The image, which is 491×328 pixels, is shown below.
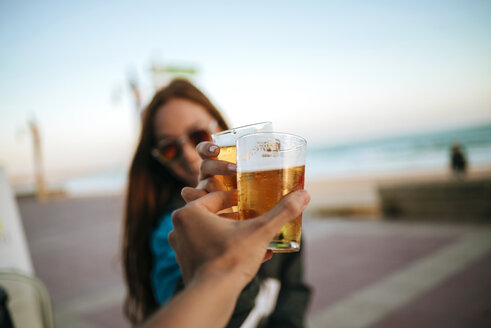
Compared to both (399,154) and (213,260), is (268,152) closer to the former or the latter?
(213,260)

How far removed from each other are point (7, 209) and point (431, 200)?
933 cm

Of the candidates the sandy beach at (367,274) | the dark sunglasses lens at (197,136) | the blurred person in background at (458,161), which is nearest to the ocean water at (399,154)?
the blurred person in background at (458,161)

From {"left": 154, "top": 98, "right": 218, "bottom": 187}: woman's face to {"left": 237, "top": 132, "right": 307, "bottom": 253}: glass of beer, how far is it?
1175 mm

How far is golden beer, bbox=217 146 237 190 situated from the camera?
93 centimetres

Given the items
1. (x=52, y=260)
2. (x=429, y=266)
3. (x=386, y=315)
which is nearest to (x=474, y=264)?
(x=429, y=266)

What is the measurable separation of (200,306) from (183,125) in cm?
160

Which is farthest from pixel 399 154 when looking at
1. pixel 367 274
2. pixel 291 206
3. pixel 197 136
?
pixel 291 206

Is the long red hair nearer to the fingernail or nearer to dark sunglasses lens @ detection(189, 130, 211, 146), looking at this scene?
dark sunglasses lens @ detection(189, 130, 211, 146)

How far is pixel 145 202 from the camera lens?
2.20 meters

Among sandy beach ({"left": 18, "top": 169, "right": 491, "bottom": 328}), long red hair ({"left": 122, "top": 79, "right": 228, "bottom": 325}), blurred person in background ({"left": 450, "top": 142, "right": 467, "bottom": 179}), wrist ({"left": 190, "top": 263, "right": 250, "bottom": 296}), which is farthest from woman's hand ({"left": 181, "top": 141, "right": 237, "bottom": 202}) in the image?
blurred person in background ({"left": 450, "top": 142, "right": 467, "bottom": 179})

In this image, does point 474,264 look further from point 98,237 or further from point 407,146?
point 407,146

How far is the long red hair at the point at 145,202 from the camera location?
2117 mm

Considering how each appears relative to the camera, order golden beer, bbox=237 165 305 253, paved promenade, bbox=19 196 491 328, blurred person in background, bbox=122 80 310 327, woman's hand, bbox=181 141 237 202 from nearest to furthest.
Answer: golden beer, bbox=237 165 305 253 < woman's hand, bbox=181 141 237 202 < blurred person in background, bbox=122 80 310 327 < paved promenade, bbox=19 196 491 328

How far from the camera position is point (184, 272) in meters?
0.67
